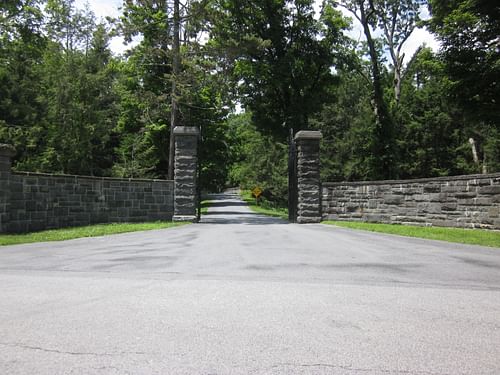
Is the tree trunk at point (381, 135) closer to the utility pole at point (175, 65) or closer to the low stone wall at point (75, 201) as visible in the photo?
the utility pole at point (175, 65)

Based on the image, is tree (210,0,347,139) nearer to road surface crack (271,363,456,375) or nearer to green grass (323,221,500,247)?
green grass (323,221,500,247)

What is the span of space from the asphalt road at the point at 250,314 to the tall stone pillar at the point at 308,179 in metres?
8.42

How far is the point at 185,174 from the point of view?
15594mm

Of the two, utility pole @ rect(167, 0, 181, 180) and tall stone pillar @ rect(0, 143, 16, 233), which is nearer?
tall stone pillar @ rect(0, 143, 16, 233)

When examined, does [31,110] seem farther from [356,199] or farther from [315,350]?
[315,350]

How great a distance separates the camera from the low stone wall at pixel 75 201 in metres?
11.3

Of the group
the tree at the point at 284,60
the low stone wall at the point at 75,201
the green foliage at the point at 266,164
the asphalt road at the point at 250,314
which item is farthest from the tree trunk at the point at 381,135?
the asphalt road at the point at 250,314

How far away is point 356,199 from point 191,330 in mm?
12512

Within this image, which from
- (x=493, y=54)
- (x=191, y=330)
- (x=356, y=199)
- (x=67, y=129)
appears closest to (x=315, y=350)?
(x=191, y=330)

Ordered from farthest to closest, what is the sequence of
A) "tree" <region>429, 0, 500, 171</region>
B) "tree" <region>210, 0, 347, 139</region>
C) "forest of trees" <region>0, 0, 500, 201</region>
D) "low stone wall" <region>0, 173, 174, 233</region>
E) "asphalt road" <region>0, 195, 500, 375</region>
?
"tree" <region>210, 0, 347, 139</region> < "forest of trees" <region>0, 0, 500, 201</region> < "tree" <region>429, 0, 500, 171</region> < "low stone wall" <region>0, 173, 174, 233</region> < "asphalt road" <region>0, 195, 500, 375</region>

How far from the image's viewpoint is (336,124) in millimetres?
40625

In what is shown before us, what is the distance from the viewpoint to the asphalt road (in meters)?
2.81

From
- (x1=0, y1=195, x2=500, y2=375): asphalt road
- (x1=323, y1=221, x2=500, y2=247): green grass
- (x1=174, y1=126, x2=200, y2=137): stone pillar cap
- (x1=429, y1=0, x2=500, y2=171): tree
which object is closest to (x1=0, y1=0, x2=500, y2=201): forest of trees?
(x1=429, y1=0, x2=500, y2=171): tree

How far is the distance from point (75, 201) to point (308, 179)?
27.3 feet
